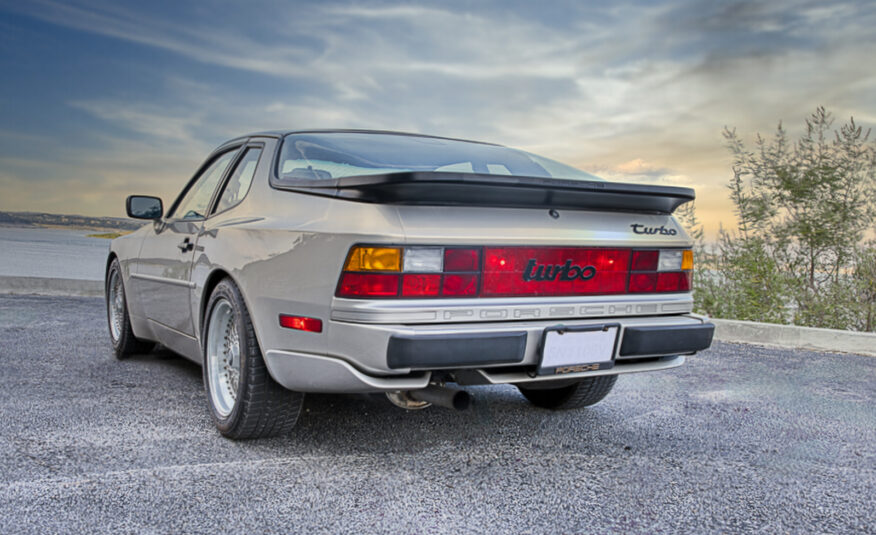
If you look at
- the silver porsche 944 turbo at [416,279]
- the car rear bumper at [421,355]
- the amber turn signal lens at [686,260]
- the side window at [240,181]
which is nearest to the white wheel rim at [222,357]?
the silver porsche 944 turbo at [416,279]

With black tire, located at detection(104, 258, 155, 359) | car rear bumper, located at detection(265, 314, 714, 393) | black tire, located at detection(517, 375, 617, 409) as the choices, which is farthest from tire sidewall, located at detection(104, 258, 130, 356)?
black tire, located at detection(517, 375, 617, 409)

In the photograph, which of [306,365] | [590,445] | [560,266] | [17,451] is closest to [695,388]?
[590,445]

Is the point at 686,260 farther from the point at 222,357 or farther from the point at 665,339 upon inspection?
the point at 222,357

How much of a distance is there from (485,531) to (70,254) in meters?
22.3

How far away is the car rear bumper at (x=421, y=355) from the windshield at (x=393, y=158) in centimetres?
79

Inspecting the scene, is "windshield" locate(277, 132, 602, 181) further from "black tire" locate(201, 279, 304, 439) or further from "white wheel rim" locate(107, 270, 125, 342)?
"white wheel rim" locate(107, 270, 125, 342)

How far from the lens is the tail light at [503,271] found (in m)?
2.45

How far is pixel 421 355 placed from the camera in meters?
2.42

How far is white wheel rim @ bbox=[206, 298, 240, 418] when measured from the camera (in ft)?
10.7

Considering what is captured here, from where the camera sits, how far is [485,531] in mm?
2262

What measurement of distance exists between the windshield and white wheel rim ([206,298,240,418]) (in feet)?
2.48

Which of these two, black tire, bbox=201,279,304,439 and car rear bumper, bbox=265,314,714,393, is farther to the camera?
black tire, bbox=201,279,304,439

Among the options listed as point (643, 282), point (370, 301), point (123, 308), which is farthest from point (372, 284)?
point (123, 308)

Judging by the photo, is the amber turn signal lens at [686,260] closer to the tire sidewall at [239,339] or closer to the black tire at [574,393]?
the black tire at [574,393]
